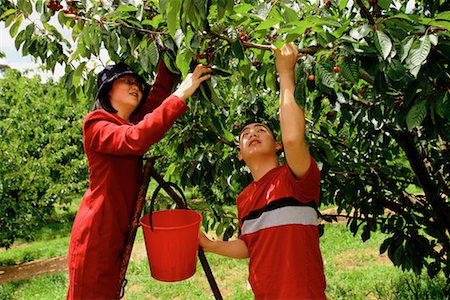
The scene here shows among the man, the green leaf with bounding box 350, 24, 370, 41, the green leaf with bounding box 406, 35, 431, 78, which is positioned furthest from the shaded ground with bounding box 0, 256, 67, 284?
the green leaf with bounding box 406, 35, 431, 78

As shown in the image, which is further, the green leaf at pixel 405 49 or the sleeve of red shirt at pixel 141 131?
the sleeve of red shirt at pixel 141 131

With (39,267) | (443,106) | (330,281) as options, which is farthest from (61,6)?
(39,267)

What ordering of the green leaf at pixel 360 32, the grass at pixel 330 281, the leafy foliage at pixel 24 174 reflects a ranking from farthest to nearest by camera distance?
the leafy foliage at pixel 24 174 < the grass at pixel 330 281 < the green leaf at pixel 360 32

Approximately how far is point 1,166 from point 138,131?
7.16 meters

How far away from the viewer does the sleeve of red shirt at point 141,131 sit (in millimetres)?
1621

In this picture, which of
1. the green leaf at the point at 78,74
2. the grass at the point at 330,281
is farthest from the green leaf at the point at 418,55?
the grass at the point at 330,281

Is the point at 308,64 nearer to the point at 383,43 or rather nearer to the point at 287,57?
the point at 287,57

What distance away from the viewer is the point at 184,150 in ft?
8.57

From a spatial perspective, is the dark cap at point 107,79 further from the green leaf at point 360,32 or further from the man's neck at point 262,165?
the green leaf at point 360,32

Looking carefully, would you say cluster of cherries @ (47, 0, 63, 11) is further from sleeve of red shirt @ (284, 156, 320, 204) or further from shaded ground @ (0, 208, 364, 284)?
shaded ground @ (0, 208, 364, 284)

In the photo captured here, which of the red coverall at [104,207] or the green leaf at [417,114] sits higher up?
the green leaf at [417,114]

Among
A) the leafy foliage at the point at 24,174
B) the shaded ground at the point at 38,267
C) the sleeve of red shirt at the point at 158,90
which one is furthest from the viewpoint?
the leafy foliage at the point at 24,174

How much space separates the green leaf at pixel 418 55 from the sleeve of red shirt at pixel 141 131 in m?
0.83

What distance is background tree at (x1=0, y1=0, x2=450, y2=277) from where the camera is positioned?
50.5 inches
